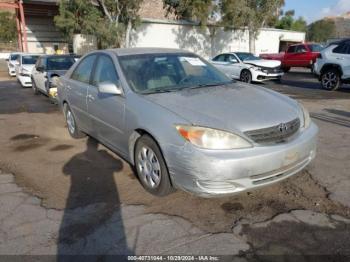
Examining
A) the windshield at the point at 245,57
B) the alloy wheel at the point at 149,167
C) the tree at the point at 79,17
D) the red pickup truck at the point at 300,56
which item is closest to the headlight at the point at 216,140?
the alloy wheel at the point at 149,167

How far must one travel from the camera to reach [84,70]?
5.38 meters

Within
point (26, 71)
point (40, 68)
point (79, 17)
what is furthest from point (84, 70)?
point (79, 17)

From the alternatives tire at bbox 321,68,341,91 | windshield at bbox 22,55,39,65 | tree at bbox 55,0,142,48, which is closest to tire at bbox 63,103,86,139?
tire at bbox 321,68,341,91

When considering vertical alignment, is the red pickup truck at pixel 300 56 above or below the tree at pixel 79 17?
below

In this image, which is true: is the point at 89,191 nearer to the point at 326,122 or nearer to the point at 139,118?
the point at 139,118

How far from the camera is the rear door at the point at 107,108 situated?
4.15 m

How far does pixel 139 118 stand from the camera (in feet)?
12.2

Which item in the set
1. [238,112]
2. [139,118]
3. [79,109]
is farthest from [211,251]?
[79,109]

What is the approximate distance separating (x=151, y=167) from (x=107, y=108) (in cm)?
113

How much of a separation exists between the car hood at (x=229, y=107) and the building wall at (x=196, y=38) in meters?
20.8

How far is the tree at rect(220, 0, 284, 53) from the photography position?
930 inches

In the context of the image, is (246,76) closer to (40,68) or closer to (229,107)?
(40,68)

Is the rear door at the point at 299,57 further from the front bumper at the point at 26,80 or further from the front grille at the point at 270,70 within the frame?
the front bumper at the point at 26,80

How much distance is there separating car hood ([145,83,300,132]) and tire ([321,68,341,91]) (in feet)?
28.8
